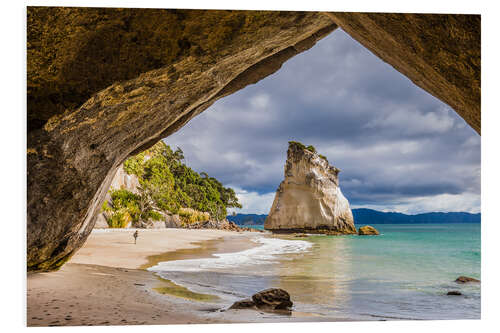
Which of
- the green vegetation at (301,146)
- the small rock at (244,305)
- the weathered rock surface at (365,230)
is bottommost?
the weathered rock surface at (365,230)

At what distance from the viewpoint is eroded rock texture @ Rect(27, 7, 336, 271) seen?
303cm

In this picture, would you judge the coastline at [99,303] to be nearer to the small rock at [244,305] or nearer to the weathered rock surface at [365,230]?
the small rock at [244,305]

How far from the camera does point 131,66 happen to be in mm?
3129

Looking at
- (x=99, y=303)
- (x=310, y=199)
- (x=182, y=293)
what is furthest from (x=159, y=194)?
(x=99, y=303)

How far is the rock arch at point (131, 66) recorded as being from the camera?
2930mm

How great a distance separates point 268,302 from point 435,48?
3.74 metres

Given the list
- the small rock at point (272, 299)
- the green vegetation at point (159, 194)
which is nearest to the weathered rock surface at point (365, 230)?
the green vegetation at point (159, 194)

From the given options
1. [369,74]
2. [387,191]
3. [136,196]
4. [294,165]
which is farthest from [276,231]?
[369,74]

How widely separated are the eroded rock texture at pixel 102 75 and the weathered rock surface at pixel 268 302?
2527 mm

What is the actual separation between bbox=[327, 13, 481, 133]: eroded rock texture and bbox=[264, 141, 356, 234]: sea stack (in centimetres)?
3530

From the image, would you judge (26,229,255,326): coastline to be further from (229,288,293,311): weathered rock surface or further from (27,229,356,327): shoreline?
(229,288,293,311): weathered rock surface

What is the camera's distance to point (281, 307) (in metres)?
5.06

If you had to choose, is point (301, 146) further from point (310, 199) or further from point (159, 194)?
point (159, 194)

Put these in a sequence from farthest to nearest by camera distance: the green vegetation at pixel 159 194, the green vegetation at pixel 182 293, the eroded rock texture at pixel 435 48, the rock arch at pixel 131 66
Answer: the green vegetation at pixel 159 194
the green vegetation at pixel 182 293
the rock arch at pixel 131 66
the eroded rock texture at pixel 435 48
